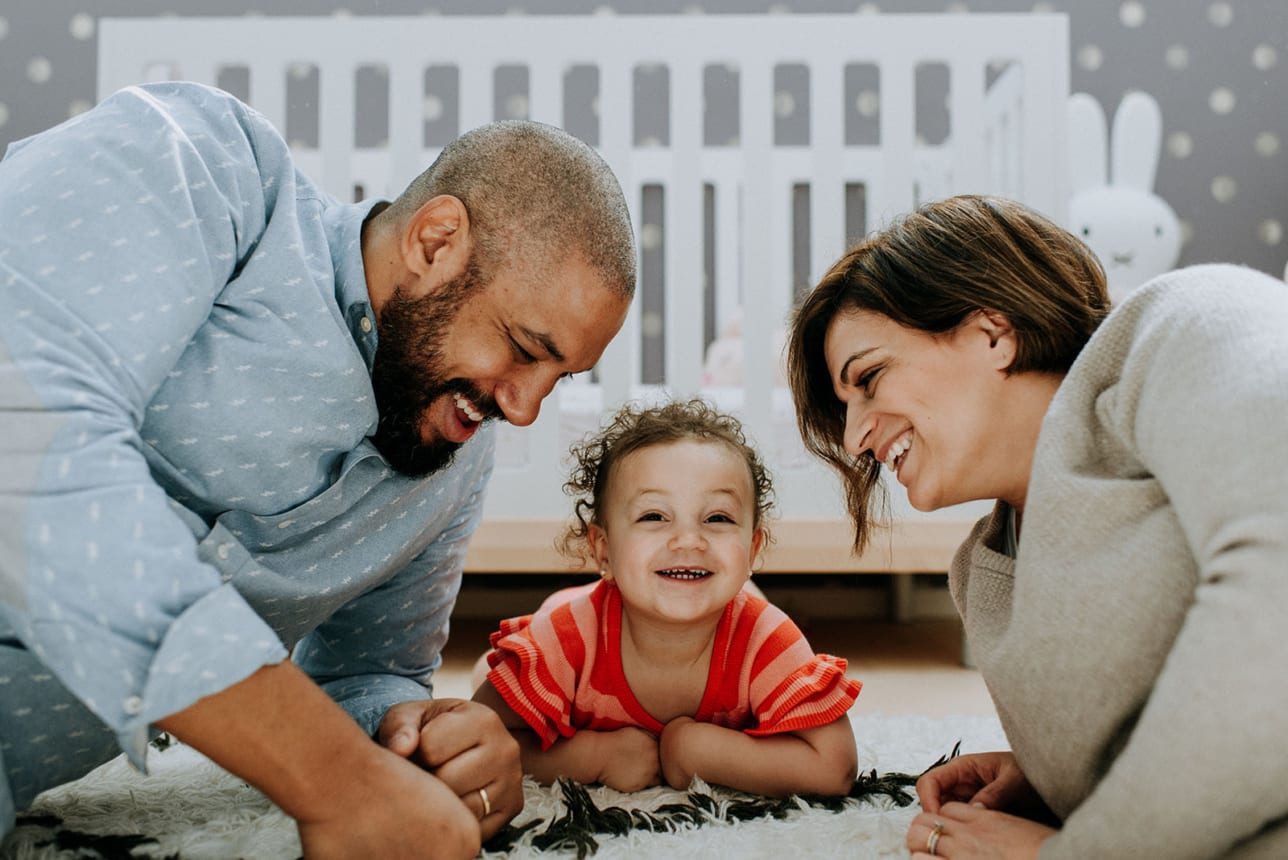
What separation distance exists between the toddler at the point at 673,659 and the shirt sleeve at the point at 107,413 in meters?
0.53

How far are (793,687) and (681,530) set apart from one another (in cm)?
22

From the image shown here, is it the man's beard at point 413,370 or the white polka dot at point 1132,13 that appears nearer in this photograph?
the man's beard at point 413,370

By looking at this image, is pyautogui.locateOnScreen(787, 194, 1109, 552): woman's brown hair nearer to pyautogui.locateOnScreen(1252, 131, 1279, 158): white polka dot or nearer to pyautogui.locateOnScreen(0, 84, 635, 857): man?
pyautogui.locateOnScreen(0, 84, 635, 857): man

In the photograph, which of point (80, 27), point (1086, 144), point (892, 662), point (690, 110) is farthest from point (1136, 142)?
point (80, 27)

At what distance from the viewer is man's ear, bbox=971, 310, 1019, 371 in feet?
3.26

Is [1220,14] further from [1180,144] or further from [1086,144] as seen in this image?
[1086,144]

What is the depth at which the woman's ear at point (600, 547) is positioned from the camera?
135 cm

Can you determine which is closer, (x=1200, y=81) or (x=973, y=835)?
(x=973, y=835)

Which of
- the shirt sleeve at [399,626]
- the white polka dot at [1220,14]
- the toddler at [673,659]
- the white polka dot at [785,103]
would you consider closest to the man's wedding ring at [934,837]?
the toddler at [673,659]

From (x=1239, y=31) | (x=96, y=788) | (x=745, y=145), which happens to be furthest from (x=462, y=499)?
(x=1239, y=31)

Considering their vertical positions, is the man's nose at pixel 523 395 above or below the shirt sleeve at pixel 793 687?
above

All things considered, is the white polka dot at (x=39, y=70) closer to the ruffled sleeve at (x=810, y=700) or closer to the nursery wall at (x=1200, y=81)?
the nursery wall at (x=1200, y=81)

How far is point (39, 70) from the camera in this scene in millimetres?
2857

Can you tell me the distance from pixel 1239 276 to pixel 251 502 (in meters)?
→ 0.81
